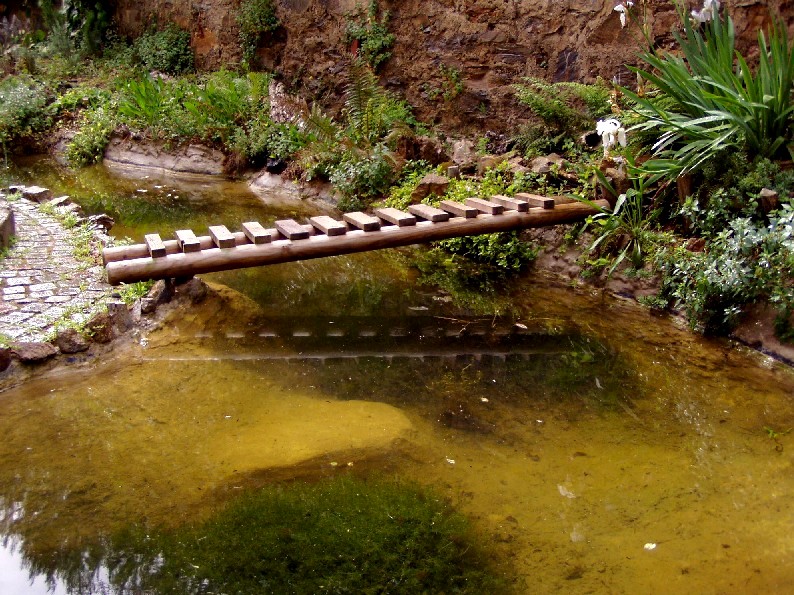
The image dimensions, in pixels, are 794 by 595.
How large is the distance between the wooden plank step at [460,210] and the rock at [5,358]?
3.46 metres

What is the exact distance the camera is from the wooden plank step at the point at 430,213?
232 inches

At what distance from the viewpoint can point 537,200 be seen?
631 cm

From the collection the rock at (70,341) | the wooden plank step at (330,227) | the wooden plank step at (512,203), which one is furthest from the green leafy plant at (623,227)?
the rock at (70,341)

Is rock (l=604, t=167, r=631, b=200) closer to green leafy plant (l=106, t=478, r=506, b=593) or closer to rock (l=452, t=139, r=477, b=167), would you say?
rock (l=452, t=139, r=477, b=167)

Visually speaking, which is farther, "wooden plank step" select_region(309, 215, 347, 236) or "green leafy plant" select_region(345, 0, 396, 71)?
"green leafy plant" select_region(345, 0, 396, 71)

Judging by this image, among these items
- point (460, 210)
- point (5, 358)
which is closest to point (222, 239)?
point (5, 358)

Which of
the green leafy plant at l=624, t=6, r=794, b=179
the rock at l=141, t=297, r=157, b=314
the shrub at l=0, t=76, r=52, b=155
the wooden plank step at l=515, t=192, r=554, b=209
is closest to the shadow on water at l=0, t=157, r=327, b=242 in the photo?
the shrub at l=0, t=76, r=52, b=155

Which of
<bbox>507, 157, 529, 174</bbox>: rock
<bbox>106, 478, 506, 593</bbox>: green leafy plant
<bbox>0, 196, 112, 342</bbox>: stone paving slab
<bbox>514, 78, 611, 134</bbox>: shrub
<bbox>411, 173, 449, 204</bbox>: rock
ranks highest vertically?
<bbox>514, 78, 611, 134</bbox>: shrub

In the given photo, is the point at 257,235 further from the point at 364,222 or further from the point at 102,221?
Answer: the point at 102,221

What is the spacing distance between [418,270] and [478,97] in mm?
3748

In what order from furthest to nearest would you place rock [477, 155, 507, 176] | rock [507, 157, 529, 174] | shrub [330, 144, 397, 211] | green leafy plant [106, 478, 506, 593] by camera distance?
shrub [330, 144, 397, 211] < rock [477, 155, 507, 176] < rock [507, 157, 529, 174] < green leafy plant [106, 478, 506, 593]

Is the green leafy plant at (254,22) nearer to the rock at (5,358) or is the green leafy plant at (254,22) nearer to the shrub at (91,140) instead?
the shrub at (91,140)

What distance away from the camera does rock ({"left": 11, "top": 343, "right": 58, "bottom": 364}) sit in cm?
452

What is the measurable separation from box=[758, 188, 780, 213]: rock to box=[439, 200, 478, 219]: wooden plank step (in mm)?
2141
